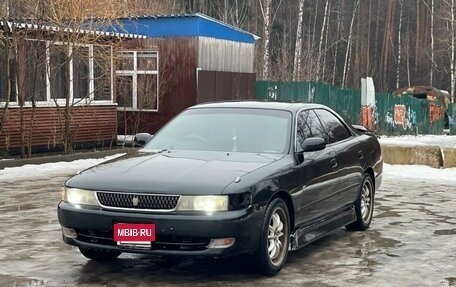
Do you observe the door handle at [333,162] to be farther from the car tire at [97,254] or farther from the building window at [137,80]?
the building window at [137,80]

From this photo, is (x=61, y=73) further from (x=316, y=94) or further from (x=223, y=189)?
(x=223, y=189)

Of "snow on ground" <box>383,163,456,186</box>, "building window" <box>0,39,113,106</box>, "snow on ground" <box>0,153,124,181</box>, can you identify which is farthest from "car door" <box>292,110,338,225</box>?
"building window" <box>0,39,113,106</box>

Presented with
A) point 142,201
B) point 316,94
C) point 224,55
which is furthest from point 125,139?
point 142,201

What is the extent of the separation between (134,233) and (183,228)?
0.41 m

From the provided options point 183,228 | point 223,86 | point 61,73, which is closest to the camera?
point 183,228

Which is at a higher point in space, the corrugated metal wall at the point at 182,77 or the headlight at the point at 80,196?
the corrugated metal wall at the point at 182,77

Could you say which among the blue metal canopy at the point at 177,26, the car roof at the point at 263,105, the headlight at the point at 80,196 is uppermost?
the blue metal canopy at the point at 177,26

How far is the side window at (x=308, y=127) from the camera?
7.05 m

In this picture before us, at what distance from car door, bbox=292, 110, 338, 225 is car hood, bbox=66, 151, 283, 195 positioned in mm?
397

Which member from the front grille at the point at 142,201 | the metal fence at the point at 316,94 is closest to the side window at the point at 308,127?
the front grille at the point at 142,201

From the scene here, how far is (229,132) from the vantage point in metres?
6.95

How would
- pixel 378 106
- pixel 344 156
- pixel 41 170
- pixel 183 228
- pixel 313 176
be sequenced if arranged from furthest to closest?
pixel 378 106, pixel 41 170, pixel 344 156, pixel 313 176, pixel 183 228

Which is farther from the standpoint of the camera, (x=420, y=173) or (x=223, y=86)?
(x=223, y=86)

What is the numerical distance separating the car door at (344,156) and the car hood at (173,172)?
127cm
